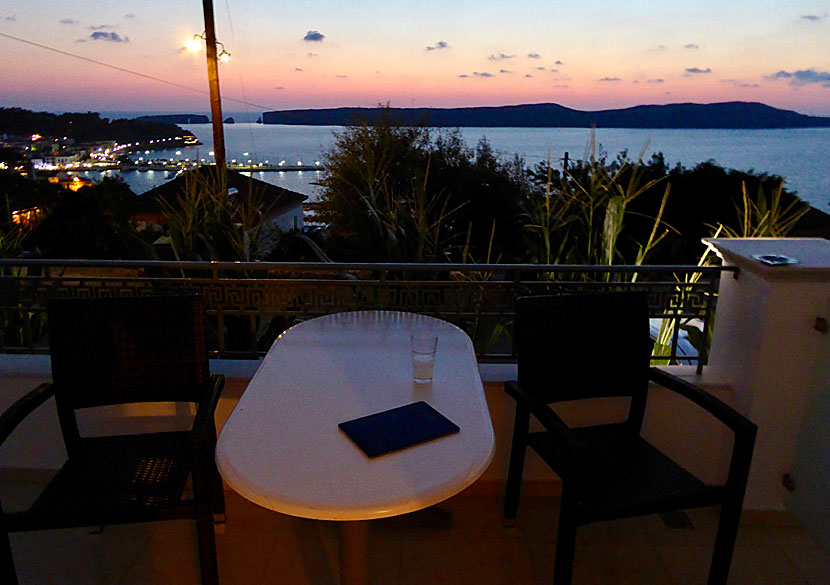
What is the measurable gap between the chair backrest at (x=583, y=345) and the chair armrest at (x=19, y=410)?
1485 mm

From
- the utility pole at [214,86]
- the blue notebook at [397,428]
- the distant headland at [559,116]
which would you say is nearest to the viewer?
the blue notebook at [397,428]

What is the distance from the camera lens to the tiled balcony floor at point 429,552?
6.23 feet

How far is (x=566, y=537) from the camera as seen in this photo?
1513mm

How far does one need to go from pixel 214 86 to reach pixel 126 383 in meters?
7.44

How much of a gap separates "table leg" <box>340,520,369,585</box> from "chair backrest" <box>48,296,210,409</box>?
735 millimetres

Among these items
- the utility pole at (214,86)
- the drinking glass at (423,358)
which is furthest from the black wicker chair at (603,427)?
the utility pole at (214,86)

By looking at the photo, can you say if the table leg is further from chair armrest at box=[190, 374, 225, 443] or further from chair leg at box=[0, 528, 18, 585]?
chair leg at box=[0, 528, 18, 585]

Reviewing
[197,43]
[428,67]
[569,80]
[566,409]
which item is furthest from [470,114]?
[566,409]

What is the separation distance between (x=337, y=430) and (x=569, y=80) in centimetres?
1133

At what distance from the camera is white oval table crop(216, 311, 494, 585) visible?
1048mm

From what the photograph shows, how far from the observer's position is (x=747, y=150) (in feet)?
45.9

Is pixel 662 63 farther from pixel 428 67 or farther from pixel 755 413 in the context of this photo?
pixel 755 413

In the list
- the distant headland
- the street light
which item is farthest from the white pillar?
the street light

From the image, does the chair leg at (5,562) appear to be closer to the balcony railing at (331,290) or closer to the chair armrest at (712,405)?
the balcony railing at (331,290)
